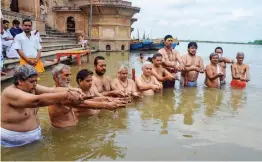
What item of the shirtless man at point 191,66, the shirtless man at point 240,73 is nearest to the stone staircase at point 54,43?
the shirtless man at point 191,66

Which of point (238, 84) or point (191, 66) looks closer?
point (191, 66)

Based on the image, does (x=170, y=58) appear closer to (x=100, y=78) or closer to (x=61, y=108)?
(x=100, y=78)

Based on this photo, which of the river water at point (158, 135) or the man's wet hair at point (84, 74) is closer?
the river water at point (158, 135)

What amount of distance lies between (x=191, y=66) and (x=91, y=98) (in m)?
4.37

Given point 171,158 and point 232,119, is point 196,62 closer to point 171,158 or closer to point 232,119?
point 232,119

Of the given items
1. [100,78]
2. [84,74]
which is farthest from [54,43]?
[84,74]

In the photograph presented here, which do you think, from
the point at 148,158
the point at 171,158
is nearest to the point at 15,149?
the point at 148,158

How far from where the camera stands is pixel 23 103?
2.68 metres

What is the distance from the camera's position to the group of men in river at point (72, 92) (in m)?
2.73

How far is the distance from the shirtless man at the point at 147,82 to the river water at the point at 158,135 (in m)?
0.35

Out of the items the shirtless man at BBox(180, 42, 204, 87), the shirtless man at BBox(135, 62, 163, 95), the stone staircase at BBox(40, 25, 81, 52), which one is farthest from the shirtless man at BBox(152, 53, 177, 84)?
the stone staircase at BBox(40, 25, 81, 52)

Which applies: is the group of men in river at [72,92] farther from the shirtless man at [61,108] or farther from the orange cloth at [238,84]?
the orange cloth at [238,84]

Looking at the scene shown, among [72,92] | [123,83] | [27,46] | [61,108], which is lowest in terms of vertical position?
[61,108]

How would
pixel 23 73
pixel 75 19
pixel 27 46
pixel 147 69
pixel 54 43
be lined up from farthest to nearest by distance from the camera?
Answer: 1. pixel 75 19
2. pixel 54 43
3. pixel 147 69
4. pixel 27 46
5. pixel 23 73
